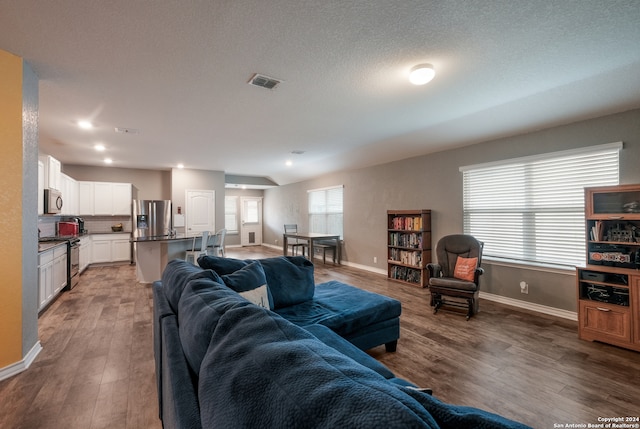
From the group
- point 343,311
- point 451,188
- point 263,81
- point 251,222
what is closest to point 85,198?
point 251,222

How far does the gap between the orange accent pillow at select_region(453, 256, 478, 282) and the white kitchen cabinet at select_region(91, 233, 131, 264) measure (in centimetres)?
→ 718

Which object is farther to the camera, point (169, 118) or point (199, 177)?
point (199, 177)

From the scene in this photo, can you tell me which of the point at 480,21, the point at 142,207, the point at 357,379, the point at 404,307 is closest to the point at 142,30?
the point at 480,21

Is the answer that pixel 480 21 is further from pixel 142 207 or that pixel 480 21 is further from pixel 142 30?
pixel 142 207

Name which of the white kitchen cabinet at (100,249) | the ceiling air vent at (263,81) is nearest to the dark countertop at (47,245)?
the white kitchen cabinet at (100,249)

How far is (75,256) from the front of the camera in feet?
16.8

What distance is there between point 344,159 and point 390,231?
1.99 metres

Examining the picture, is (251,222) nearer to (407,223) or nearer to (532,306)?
(407,223)

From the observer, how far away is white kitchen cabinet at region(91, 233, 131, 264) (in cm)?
679

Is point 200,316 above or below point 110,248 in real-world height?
above

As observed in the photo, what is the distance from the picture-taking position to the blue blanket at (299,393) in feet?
Answer: 1.64

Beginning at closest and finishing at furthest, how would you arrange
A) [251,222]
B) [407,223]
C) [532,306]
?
[532,306]
[407,223]
[251,222]

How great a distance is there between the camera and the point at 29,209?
2.46 metres

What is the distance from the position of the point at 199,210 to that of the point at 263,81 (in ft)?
19.9
